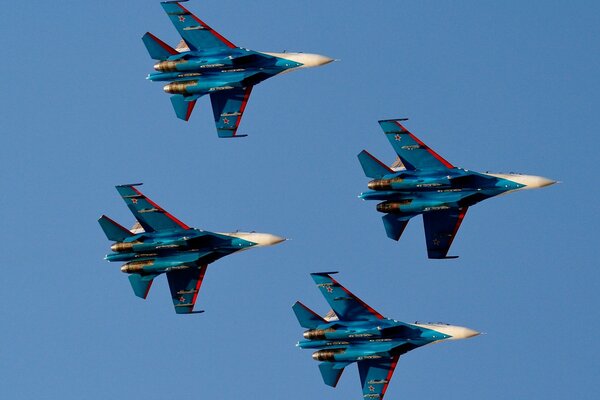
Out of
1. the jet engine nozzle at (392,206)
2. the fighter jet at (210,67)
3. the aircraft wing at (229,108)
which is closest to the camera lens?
the jet engine nozzle at (392,206)

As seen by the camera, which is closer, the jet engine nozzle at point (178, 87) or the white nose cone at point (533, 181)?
the white nose cone at point (533, 181)

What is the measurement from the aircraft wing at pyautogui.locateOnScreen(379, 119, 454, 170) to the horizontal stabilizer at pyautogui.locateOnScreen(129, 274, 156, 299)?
44.0ft

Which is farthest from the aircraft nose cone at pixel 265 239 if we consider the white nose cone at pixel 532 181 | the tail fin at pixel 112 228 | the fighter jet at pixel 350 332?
the white nose cone at pixel 532 181

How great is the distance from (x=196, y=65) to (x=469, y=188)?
48.1 ft

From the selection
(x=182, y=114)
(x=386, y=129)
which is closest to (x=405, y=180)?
(x=386, y=129)

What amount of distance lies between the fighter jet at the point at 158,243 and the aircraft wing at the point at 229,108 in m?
5.40

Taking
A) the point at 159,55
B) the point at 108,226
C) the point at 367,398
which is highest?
the point at 159,55

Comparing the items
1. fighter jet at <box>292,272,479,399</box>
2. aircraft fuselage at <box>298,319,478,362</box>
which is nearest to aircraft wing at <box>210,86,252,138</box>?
fighter jet at <box>292,272,479,399</box>

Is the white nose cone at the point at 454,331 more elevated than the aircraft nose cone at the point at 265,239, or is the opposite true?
the aircraft nose cone at the point at 265,239

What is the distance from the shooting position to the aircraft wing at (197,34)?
5433 inches

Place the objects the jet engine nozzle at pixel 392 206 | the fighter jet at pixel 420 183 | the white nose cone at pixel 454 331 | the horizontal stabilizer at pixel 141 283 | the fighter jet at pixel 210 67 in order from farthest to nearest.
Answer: the fighter jet at pixel 210 67, the horizontal stabilizer at pixel 141 283, the jet engine nozzle at pixel 392 206, the fighter jet at pixel 420 183, the white nose cone at pixel 454 331

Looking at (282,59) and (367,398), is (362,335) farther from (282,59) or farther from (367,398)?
(282,59)

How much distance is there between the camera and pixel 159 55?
138375 millimetres

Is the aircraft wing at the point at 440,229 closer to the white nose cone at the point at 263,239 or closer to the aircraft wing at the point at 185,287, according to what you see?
the white nose cone at the point at 263,239
